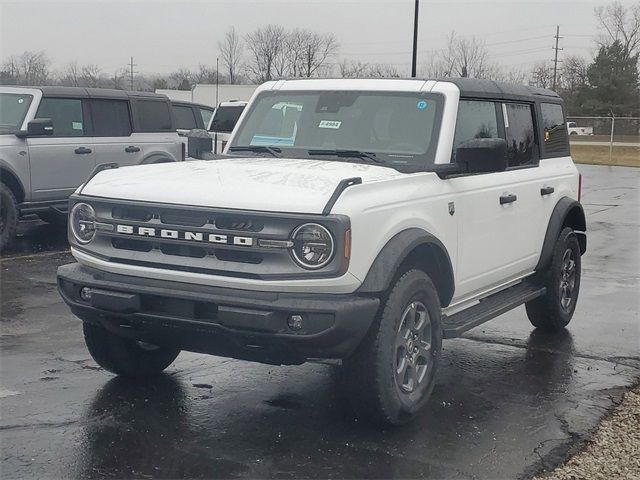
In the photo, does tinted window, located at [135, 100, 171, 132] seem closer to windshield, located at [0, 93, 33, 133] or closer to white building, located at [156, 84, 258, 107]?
windshield, located at [0, 93, 33, 133]

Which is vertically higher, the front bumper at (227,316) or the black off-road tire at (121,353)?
the front bumper at (227,316)

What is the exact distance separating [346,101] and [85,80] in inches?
2155

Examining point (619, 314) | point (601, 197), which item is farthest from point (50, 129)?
point (601, 197)

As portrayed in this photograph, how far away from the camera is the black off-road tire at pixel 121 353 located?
17.3ft

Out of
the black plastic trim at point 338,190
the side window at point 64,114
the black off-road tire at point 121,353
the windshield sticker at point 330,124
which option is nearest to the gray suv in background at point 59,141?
the side window at point 64,114

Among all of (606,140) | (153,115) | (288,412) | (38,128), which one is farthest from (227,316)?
(606,140)

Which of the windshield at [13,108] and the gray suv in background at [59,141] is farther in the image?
the windshield at [13,108]

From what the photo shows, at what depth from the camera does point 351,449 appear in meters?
4.45

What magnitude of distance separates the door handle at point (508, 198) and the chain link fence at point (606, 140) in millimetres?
33473

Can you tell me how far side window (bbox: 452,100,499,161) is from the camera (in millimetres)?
5766

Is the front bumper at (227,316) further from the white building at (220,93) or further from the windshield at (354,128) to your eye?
the white building at (220,93)

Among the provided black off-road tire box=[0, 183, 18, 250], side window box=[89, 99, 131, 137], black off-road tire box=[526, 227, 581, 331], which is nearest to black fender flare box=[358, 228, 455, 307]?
black off-road tire box=[526, 227, 581, 331]

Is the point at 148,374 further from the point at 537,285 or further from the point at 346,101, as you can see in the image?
the point at 537,285

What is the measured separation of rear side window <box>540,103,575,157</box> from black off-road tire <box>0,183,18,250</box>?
6716 millimetres
